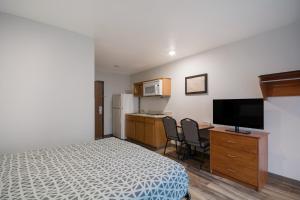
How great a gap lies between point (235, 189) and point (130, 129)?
3.39 metres

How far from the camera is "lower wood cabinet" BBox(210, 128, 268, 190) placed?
2.23 m

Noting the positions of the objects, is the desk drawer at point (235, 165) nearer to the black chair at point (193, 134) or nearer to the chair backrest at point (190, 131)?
the black chair at point (193, 134)

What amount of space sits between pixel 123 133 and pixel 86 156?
11.6 feet

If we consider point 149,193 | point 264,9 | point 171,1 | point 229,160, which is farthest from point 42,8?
point 229,160

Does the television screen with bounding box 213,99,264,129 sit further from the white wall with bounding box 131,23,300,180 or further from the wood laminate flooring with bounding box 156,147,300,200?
the wood laminate flooring with bounding box 156,147,300,200

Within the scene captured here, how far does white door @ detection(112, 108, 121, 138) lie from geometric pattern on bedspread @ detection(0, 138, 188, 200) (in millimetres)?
3426

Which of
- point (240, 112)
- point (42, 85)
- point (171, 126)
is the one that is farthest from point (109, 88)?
point (240, 112)

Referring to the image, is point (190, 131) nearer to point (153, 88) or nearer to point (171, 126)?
point (171, 126)

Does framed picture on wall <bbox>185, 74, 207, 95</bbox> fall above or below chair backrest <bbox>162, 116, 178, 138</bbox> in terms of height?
above

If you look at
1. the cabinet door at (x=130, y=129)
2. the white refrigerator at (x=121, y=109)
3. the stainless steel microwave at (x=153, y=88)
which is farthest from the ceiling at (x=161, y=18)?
the cabinet door at (x=130, y=129)

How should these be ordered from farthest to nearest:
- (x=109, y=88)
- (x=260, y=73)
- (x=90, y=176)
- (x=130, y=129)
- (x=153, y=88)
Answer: (x=109, y=88) → (x=130, y=129) → (x=153, y=88) → (x=260, y=73) → (x=90, y=176)

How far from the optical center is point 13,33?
2.12m

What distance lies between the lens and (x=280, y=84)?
2.47 metres

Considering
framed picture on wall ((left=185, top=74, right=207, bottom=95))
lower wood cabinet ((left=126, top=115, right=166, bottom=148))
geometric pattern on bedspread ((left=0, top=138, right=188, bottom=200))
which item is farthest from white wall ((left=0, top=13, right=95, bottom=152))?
framed picture on wall ((left=185, top=74, right=207, bottom=95))
